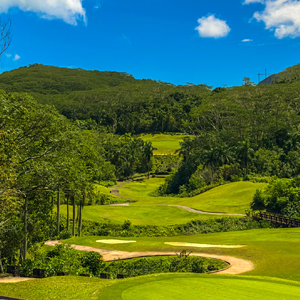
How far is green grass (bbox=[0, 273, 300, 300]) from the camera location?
12719mm

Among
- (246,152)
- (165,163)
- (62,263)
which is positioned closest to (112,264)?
(62,263)

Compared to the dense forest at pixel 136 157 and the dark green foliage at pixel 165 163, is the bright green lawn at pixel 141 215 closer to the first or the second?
the dense forest at pixel 136 157

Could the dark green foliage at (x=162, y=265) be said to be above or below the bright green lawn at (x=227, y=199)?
below

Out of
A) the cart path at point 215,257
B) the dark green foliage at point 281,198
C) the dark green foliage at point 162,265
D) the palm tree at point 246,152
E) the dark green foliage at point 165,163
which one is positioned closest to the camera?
the cart path at point 215,257

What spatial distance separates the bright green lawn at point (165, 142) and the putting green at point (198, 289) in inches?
4761

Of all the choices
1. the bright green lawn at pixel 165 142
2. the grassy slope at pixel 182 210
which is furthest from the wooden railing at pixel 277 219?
the bright green lawn at pixel 165 142

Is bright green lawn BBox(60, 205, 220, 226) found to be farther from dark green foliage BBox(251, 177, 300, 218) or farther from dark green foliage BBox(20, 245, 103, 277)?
dark green foliage BBox(20, 245, 103, 277)

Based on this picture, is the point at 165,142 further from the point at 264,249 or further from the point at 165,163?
the point at 264,249

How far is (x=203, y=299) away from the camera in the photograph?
39.5 feet

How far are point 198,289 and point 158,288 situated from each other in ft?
5.65

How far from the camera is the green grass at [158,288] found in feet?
41.7

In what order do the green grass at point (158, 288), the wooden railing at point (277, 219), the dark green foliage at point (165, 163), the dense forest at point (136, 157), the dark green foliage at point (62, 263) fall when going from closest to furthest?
the green grass at point (158, 288) < the dark green foliage at point (62, 263) < the dense forest at point (136, 157) < the wooden railing at point (277, 219) < the dark green foliage at point (165, 163)

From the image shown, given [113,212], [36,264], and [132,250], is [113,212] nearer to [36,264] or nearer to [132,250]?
[132,250]

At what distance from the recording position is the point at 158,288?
14227mm
